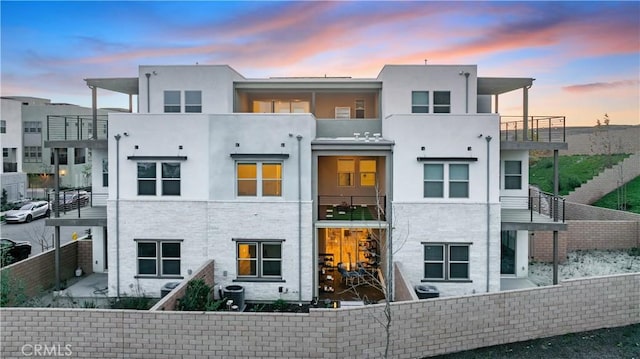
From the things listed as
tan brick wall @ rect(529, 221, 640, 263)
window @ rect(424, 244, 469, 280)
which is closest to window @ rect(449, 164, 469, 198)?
window @ rect(424, 244, 469, 280)

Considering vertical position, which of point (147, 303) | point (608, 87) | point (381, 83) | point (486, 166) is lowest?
point (147, 303)

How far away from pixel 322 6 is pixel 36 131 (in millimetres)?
46264

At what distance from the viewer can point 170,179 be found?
17203 millimetres

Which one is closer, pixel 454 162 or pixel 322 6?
pixel 454 162

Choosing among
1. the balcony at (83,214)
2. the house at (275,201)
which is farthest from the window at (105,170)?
the house at (275,201)

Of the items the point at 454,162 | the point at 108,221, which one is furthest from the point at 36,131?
the point at 454,162

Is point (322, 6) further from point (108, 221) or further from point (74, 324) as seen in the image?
point (74, 324)

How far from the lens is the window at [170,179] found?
17.2m

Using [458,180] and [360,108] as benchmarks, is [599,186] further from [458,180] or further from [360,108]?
[458,180]

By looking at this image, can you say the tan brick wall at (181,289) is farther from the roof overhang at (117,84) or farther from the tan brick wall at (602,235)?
the tan brick wall at (602,235)

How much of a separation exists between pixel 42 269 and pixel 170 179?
6.52 meters

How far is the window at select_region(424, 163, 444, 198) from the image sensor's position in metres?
17.1

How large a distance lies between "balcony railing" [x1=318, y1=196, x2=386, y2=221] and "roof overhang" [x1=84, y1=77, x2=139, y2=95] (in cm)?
1050

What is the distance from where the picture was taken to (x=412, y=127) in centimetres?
1697
